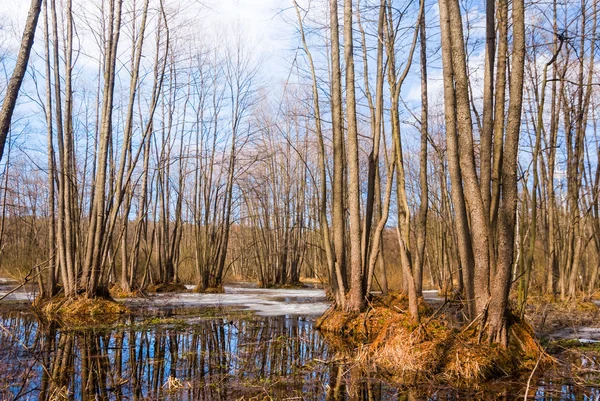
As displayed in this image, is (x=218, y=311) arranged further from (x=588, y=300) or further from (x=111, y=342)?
(x=588, y=300)

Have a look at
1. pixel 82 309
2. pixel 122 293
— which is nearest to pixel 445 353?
pixel 82 309

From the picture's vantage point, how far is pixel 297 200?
90.2 ft

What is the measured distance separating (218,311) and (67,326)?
157 inches

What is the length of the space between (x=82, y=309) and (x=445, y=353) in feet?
26.7

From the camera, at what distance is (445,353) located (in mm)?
4980

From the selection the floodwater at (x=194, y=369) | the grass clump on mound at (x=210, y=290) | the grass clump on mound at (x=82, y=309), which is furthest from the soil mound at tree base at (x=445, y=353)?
the grass clump on mound at (x=210, y=290)

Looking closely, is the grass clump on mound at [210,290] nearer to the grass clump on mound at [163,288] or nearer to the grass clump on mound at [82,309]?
the grass clump on mound at [163,288]

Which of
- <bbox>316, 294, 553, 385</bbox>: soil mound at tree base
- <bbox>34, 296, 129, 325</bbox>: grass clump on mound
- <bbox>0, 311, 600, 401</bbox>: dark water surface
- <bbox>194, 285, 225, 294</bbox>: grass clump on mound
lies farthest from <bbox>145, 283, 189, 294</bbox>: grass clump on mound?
<bbox>316, 294, 553, 385</bbox>: soil mound at tree base

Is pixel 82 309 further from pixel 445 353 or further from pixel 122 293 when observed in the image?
pixel 445 353

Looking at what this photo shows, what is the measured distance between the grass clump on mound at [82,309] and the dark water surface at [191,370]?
66.8 inches

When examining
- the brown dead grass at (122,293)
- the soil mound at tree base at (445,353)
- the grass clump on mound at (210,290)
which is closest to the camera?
the soil mound at tree base at (445,353)

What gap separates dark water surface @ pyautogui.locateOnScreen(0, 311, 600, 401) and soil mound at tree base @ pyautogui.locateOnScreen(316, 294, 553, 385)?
12.9 inches

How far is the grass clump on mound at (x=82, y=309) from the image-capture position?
9641mm

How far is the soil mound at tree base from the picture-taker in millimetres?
4672
